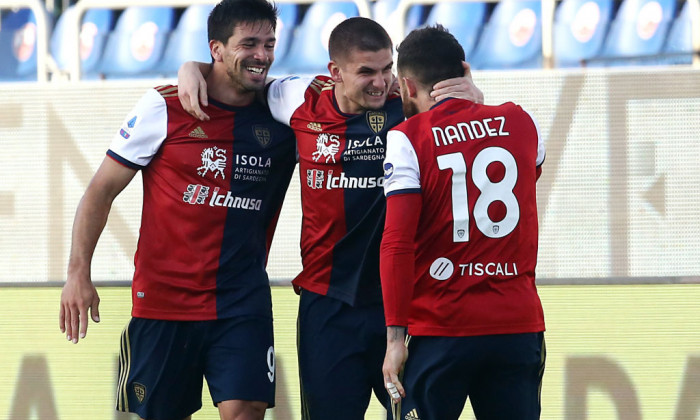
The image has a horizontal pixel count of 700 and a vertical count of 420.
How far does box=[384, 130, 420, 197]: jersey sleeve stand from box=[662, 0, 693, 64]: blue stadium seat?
2.37 meters

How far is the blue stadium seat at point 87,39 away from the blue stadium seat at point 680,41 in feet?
13.2

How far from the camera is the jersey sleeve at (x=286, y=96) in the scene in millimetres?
3531

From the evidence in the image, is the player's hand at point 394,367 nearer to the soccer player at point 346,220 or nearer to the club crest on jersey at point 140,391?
the soccer player at point 346,220

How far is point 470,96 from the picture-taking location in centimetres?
295

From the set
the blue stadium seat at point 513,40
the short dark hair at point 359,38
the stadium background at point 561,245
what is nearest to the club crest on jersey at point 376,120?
the short dark hair at point 359,38

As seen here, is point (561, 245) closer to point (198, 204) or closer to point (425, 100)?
point (425, 100)

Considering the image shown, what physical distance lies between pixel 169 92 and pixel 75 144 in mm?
1261

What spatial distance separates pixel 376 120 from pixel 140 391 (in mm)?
1391

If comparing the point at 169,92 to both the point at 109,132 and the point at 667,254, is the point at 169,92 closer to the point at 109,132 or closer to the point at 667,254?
the point at 109,132

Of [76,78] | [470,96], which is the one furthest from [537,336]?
[76,78]

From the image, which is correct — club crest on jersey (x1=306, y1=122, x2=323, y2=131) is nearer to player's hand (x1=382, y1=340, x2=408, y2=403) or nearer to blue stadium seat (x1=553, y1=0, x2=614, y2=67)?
player's hand (x1=382, y1=340, x2=408, y2=403)

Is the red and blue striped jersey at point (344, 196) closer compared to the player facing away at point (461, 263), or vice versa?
the player facing away at point (461, 263)

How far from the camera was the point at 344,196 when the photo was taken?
3.36 m

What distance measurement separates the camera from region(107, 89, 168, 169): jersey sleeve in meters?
3.47
